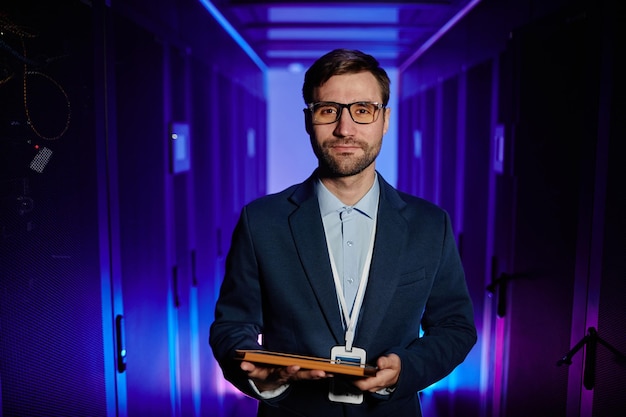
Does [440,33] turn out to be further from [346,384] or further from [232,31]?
[346,384]

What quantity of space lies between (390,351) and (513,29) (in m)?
1.90

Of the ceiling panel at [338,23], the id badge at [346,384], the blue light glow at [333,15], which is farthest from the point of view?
the blue light glow at [333,15]

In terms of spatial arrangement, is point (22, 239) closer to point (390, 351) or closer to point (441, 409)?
point (390, 351)

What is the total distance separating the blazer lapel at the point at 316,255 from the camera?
1.33 metres

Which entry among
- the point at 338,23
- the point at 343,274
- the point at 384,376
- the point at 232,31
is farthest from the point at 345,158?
the point at 232,31

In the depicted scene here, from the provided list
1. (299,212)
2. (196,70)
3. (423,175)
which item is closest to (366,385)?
(299,212)

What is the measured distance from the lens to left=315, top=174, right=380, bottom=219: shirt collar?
1.44 m

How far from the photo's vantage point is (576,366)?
5.84 ft

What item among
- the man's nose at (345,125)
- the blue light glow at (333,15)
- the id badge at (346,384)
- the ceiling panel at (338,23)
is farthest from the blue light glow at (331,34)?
the id badge at (346,384)

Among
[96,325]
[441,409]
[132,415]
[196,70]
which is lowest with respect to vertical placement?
[441,409]

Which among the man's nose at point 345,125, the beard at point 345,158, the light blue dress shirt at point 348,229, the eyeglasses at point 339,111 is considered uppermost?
the eyeglasses at point 339,111

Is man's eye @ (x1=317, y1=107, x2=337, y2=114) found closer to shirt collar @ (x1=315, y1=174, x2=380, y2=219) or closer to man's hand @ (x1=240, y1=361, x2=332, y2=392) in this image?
shirt collar @ (x1=315, y1=174, x2=380, y2=219)

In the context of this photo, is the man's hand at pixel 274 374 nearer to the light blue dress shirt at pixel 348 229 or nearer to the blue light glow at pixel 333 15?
the light blue dress shirt at pixel 348 229

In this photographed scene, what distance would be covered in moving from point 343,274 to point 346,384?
30 centimetres
